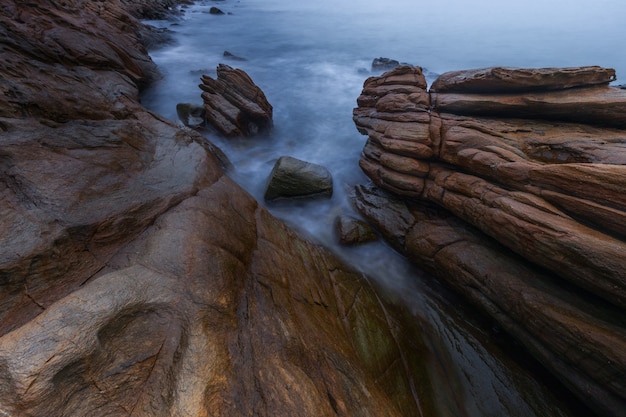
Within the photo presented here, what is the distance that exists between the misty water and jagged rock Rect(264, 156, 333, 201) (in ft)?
1.28

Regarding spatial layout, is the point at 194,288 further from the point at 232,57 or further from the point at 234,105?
the point at 232,57

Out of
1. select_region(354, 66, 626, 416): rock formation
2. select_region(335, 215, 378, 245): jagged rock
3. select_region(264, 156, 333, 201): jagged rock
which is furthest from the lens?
select_region(264, 156, 333, 201): jagged rock

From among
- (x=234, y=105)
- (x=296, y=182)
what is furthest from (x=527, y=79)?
(x=234, y=105)

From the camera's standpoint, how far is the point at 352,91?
18656 millimetres

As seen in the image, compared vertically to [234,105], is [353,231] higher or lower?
lower

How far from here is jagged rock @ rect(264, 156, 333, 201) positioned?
9.02m

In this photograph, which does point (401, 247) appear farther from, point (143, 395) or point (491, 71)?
point (143, 395)

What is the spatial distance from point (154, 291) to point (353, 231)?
568cm

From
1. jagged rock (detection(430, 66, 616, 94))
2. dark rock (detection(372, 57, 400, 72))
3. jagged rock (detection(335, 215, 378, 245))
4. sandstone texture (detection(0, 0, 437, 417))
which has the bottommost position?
jagged rock (detection(335, 215, 378, 245))

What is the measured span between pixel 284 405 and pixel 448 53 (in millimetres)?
A: 37222

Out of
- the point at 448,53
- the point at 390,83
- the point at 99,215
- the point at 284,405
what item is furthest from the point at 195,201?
the point at 448,53

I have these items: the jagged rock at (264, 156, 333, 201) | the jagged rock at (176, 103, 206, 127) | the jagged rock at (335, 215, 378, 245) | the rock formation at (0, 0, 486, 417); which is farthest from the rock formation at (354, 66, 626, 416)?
the jagged rock at (176, 103, 206, 127)

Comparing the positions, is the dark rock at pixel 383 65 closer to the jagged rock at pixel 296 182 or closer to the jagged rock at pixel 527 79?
the jagged rock at pixel 527 79

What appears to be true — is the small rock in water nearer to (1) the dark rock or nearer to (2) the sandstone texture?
(1) the dark rock
